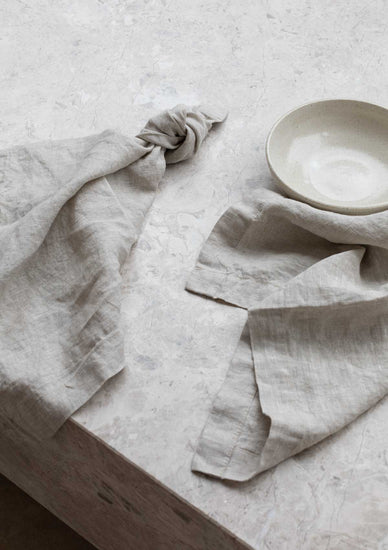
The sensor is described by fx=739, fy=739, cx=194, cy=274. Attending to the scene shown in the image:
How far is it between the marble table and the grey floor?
0.21m

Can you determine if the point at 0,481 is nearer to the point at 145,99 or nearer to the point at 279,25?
the point at 145,99

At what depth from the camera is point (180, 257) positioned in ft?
3.14

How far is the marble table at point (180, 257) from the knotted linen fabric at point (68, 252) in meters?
→ 0.03

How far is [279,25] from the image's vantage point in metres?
1.34

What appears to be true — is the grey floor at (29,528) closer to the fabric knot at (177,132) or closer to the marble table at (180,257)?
the marble table at (180,257)

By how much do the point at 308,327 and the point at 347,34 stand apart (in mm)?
705

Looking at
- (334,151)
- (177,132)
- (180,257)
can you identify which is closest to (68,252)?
(180,257)

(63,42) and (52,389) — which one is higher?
(63,42)

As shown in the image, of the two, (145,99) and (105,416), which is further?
(145,99)

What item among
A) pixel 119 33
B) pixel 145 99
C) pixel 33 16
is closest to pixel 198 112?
pixel 145 99

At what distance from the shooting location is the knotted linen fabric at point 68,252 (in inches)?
32.1

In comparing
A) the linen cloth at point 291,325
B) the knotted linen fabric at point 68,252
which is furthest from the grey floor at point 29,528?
the linen cloth at point 291,325

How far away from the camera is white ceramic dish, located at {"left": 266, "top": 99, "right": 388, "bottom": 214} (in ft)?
3.32

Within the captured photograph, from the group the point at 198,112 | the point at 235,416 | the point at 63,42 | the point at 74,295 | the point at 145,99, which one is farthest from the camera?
the point at 63,42
